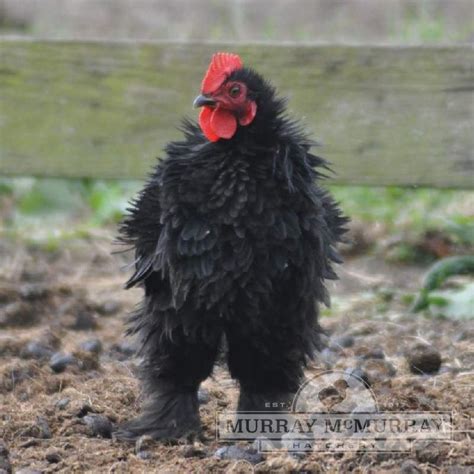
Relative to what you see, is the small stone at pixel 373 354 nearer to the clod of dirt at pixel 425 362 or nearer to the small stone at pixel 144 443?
the clod of dirt at pixel 425 362

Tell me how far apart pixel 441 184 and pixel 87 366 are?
7.80ft

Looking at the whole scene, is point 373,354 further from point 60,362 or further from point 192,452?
point 192,452

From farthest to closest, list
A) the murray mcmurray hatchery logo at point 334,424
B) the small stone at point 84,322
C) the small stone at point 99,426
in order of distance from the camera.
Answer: the small stone at point 84,322, the small stone at point 99,426, the murray mcmurray hatchery logo at point 334,424

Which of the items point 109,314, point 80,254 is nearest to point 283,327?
point 109,314

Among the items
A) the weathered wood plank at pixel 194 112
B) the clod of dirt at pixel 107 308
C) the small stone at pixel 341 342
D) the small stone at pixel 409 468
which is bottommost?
the small stone at pixel 409 468

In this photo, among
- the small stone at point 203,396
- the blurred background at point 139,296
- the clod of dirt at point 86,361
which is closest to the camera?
the blurred background at point 139,296

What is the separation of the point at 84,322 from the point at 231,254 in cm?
232

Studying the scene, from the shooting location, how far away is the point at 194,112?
5.99m

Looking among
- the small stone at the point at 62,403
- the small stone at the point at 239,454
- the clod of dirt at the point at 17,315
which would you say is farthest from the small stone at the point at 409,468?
the clod of dirt at the point at 17,315

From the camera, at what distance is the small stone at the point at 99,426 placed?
3.76 m

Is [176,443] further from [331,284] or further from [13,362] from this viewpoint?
[331,284]

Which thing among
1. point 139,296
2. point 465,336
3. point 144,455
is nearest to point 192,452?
point 144,455

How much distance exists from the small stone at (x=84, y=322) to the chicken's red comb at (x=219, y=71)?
2236 millimetres

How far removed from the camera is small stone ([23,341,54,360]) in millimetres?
4809
